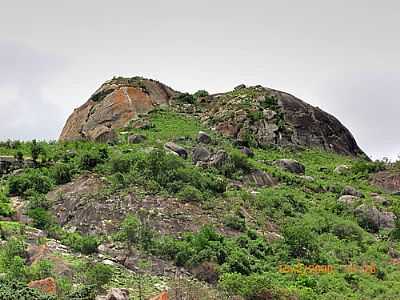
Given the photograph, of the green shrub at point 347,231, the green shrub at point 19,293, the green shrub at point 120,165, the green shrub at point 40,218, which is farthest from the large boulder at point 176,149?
the green shrub at point 19,293

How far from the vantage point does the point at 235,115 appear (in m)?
52.4

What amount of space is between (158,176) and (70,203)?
4732 millimetres

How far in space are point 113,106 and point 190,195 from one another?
23.5 metres

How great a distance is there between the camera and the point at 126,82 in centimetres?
5619

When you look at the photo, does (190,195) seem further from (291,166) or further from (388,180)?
(388,180)

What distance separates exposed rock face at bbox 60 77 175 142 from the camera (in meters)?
52.1

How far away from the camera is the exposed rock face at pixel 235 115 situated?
168ft

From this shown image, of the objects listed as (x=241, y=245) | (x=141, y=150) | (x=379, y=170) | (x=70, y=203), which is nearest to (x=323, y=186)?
(x=379, y=170)

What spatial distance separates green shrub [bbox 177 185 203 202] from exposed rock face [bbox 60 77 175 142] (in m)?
19.1

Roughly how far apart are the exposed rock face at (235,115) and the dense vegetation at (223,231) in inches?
285

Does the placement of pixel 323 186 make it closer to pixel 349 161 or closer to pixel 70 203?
pixel 349 161
